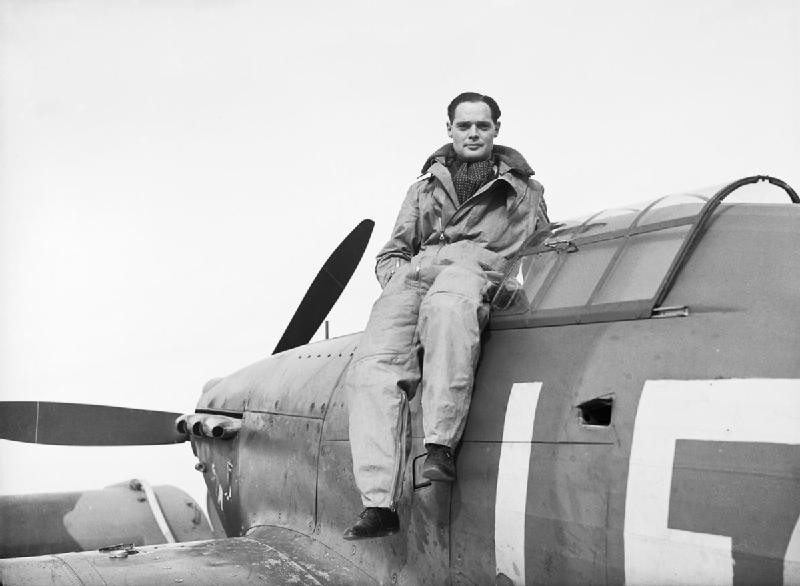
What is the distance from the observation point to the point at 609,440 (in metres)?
3.35

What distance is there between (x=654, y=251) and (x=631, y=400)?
30.4 inches

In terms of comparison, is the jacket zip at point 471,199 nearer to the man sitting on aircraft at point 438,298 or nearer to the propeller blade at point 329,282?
the man sitting on aircraft at point 438,298

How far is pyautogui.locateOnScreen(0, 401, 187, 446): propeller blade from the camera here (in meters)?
8.12

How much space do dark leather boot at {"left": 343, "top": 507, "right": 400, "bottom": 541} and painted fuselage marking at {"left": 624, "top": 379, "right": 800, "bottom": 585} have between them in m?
1.23

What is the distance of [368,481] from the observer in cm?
412

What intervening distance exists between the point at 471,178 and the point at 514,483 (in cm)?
181

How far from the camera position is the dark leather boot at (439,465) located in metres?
3.92

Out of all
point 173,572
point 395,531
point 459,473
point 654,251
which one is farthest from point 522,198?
point 173,572

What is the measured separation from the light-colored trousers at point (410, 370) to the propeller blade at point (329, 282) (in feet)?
13.5

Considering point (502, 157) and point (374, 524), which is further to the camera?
point (502, 157)

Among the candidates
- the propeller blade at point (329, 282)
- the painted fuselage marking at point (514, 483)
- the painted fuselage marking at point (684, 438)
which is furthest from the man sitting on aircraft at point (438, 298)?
the propeller blade at point (329, 282)

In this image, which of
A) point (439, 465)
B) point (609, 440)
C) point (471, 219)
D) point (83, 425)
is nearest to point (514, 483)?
point (439, 465)

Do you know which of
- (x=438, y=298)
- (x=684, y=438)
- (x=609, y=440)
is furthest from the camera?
(x=438, y=298)

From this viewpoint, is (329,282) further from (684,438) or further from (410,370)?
(684,438)
